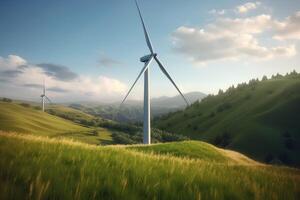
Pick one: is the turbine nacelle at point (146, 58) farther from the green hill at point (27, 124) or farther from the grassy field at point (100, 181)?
the green hill at point (27, 124)

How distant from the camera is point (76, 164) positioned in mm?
6102

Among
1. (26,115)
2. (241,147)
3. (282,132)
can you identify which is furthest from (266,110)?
(26,115)

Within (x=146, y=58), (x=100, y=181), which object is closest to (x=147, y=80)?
(x=146, y=58)

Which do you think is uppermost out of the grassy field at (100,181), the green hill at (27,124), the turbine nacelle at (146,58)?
the turbine nacelle at (146,58)

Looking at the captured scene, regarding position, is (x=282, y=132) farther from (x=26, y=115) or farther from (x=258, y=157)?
(x=26, y=115)

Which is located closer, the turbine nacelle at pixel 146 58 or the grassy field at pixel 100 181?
the grassy field at pixel 100 181

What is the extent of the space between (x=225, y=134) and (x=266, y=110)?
3539 cm

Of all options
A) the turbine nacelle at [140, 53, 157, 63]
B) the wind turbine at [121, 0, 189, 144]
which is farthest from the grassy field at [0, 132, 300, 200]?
the turbine nacelle at [140, 53, 157, 63]

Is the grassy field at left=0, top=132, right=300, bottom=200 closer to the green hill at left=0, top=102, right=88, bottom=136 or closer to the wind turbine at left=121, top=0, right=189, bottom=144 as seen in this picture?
the wind turbine at left=121, top=0, right=189, bottom=144

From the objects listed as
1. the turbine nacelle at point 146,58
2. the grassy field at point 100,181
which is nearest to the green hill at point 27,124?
the turbine nacelle at point 146,58

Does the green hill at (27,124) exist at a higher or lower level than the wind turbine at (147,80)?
lower

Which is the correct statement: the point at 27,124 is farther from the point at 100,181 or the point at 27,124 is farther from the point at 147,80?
the point at 100,181

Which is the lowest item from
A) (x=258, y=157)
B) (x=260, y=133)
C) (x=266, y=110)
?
(x=258, y=157)

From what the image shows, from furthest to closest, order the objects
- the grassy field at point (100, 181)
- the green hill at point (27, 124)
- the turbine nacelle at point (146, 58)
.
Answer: the green hill at point (27, 124), the turbine nacelle at point (146, 58), the grassy field at point (100, 181)
